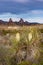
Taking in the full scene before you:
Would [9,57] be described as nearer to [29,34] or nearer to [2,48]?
[2,48]

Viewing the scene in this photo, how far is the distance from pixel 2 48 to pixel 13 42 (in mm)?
1129

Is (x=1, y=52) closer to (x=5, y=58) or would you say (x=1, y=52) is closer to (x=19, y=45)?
(x=5, y=58)

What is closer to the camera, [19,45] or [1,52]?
[1,52]

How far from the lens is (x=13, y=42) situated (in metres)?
15.9

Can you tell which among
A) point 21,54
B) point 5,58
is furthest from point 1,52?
point 21,54

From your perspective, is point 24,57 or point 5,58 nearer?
point 5,58

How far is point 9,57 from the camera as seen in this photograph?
14.6 m

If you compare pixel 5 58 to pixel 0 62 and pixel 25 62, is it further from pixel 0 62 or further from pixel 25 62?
pixel 25 62

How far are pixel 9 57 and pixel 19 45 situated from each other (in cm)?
123

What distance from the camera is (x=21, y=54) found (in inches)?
609

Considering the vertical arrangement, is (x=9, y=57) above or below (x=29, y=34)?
below

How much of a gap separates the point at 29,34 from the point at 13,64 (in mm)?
1795

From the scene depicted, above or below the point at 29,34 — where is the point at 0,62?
below

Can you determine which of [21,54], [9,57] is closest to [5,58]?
[9,57]
